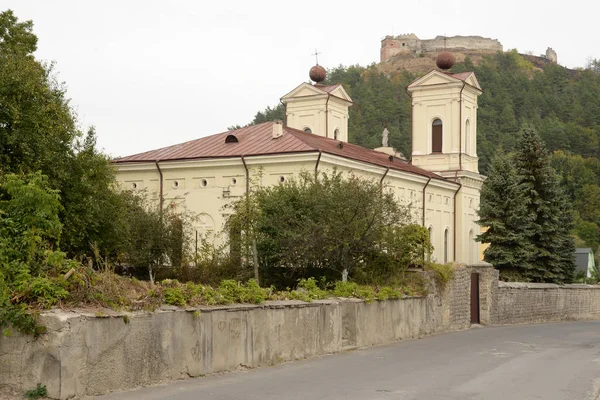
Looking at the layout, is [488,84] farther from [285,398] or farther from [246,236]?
[285,398]

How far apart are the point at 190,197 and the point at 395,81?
9427 centimetres

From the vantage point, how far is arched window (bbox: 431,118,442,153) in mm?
54906

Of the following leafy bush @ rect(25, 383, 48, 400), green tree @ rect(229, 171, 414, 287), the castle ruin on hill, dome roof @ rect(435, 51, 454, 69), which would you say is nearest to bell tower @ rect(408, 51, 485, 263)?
dome roof @ rect(435, 51, 454, 69)

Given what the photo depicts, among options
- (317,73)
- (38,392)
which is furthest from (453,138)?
(38,392)

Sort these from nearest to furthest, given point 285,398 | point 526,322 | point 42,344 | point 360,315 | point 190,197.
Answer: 1. point 42,344
2. point 285,398
3. point 360,315
4. point 526,322
5. point 190,197

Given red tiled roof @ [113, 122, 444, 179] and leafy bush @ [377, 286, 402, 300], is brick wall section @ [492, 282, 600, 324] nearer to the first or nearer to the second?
red tiled roof @ [113, 122, 444, 179]

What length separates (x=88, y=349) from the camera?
11.7 meters

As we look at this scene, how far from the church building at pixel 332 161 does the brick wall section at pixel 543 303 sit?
6.02 metres

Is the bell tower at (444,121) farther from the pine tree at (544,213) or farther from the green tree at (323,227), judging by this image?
the green tree at (323,227)

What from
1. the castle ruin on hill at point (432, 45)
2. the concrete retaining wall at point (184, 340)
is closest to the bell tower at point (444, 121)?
the concrete retaining wall at point (184, 340)

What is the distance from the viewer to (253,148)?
1630 inches

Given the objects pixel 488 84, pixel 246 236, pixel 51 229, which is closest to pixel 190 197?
pixel 246 236

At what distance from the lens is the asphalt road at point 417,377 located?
12734 millimetres

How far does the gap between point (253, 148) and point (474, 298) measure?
13404mm
